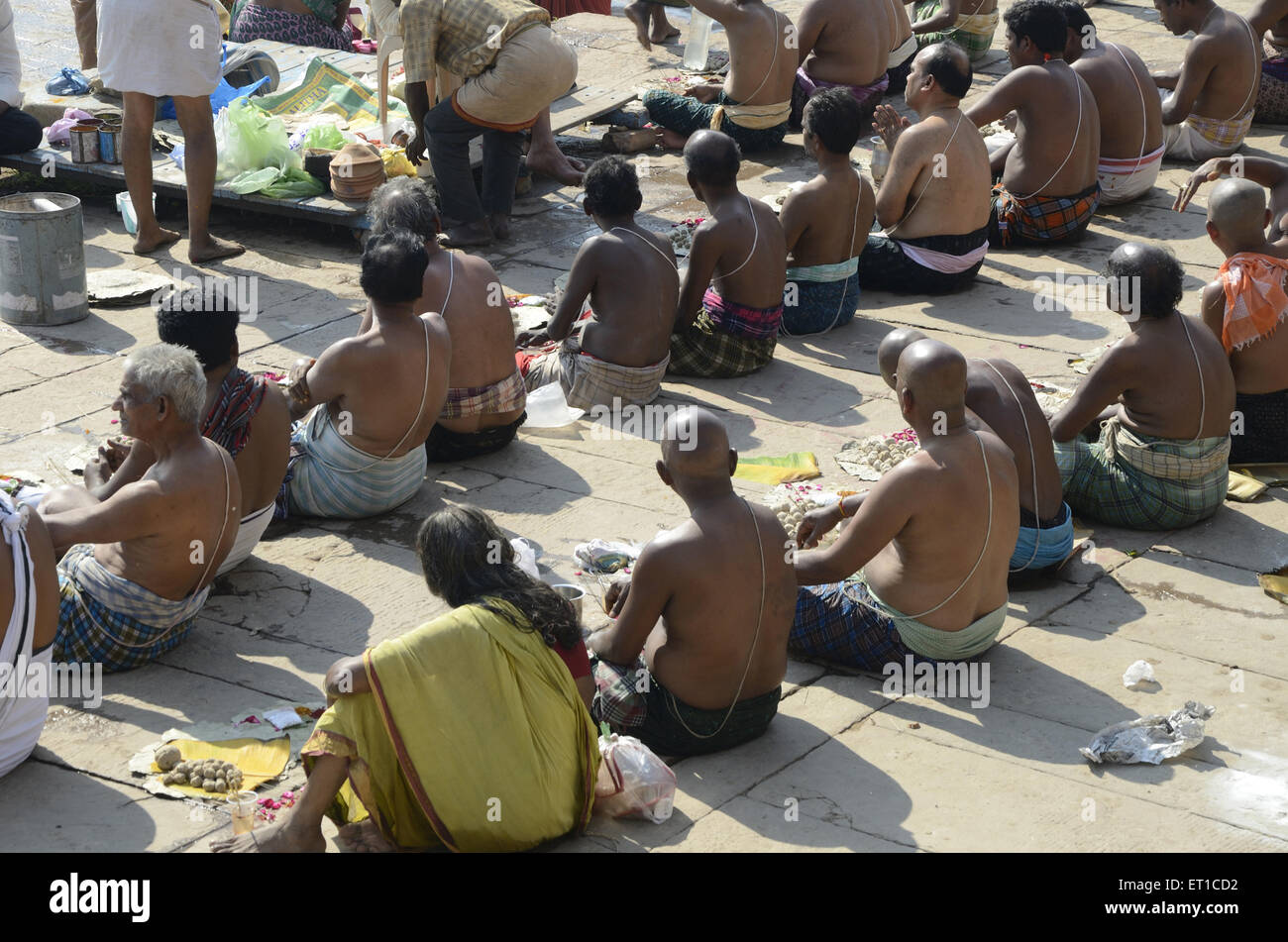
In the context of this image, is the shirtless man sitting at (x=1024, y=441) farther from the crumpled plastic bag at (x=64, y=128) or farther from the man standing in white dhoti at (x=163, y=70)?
the crumpled plastic bag at (x=64, y=128)

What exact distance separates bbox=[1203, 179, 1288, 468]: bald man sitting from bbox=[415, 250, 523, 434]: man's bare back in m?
3.15

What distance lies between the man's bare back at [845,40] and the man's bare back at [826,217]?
3.01m

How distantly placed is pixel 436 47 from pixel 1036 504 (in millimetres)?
5246

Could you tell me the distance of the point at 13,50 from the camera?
31.4 feet

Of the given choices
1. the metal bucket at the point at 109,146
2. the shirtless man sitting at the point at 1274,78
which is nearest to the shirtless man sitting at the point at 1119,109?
the shirtless man sitting at the point at 1274,78

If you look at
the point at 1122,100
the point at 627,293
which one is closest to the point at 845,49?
the point at 1122,100

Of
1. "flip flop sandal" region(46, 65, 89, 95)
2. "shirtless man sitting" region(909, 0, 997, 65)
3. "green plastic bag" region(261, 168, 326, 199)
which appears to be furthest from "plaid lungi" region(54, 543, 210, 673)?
"shirtless man sitting" region(909, 0, 997, 65)

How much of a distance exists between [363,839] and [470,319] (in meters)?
3.09

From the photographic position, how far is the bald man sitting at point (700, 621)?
4.38 metres

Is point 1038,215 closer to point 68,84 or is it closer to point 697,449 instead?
point 697,449

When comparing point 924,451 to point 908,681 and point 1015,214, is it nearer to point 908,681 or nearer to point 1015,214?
point 908,681

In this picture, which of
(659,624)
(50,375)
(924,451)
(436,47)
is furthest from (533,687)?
(436,47)

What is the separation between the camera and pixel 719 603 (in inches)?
174

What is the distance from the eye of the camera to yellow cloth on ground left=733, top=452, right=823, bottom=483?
260 inches
